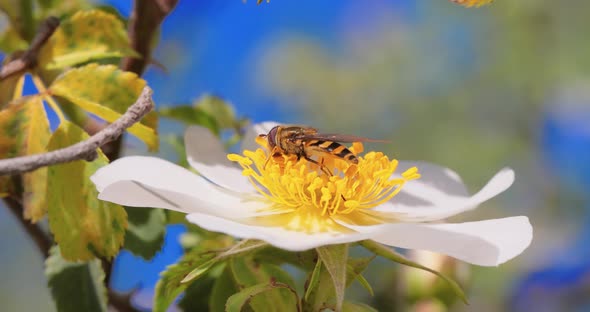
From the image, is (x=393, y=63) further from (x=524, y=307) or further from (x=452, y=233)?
(x=452, y=233)

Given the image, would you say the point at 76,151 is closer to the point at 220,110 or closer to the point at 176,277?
the point at 176,277

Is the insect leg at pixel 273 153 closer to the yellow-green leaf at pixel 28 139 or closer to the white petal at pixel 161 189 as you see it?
the white petal at pixel 161 189

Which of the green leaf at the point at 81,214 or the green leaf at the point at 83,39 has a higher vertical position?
the green leaf at the point at 83,39

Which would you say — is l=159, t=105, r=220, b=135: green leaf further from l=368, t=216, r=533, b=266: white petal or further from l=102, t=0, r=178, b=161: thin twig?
l=368, t=216, r=533, b=266: white petal

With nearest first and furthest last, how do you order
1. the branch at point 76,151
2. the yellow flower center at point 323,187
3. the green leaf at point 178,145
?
1. the branch at point 76,151
2. the yellow flower center at point 323,187
3. the green leaf at point 178,145

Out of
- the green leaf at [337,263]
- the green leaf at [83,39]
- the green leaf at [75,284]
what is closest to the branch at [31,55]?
the green leaf at [83,39]

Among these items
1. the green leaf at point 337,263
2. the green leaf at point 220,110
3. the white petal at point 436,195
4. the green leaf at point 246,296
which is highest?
the white petal at point 436,195

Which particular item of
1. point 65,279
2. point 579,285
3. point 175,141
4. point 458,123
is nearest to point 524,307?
point 579,285
